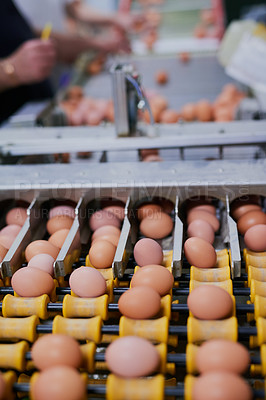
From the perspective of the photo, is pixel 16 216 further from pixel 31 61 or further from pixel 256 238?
pixel 31 61

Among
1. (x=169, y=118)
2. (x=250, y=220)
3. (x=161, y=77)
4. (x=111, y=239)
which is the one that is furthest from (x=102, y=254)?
(x=161, y=77)

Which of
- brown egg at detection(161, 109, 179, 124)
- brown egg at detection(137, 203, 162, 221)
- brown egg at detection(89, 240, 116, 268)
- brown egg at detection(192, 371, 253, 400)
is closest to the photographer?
brown egg at detection(192, 371, 253, 400)

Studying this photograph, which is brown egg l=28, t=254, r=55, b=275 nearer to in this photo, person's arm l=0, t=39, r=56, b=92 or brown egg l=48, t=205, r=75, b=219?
brown egg l=48, t=205, r=75, b=219

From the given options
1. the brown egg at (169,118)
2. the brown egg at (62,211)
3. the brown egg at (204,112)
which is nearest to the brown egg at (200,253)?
the brown egg at (62,211)

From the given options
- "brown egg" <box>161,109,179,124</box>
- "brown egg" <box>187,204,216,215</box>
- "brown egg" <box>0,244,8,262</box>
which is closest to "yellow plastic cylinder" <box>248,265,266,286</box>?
"brown egg" <box>187,204,216,215</box>

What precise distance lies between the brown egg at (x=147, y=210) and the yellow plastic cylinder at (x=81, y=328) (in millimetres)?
508

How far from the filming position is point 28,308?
1.12 meters

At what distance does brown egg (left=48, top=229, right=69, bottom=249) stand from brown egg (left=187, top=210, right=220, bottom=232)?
46 cm

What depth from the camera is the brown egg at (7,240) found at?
54.2 inches

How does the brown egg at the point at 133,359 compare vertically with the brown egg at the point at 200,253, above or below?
below

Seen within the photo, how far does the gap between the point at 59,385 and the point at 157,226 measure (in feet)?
2.24

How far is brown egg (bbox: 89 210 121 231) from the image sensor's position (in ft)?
4.83

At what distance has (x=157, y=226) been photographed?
4.63 ft

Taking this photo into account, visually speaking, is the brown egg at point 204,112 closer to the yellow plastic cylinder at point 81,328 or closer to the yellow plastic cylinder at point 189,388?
the yellow plastic cylinder at point 81,328
